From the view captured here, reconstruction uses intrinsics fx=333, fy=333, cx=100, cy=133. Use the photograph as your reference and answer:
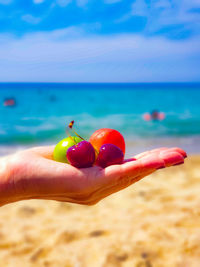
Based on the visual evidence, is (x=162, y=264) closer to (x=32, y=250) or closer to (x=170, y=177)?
(x=32, y=250)

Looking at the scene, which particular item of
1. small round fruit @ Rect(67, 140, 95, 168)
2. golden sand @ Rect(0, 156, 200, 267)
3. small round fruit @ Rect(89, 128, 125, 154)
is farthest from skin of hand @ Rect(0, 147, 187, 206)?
golden sand @ Rect(0, 156, 200, 267)

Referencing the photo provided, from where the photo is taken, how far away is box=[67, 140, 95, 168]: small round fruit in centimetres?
273

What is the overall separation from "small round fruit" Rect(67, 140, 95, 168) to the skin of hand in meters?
0.10

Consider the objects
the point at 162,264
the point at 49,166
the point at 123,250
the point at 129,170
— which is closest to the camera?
the point at 129,170

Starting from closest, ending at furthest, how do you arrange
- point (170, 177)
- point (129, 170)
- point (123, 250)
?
1. point (129, 170)
2. point (123, 250)
3. point (170, 177)

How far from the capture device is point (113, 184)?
8.48 ft

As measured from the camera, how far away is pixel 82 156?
2.73 meters

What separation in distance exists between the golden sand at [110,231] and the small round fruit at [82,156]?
1.59 m

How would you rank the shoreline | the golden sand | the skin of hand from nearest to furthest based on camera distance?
the skin of hand
the golden sand
the shoreline

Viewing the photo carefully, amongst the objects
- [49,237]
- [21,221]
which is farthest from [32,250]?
[21,221]

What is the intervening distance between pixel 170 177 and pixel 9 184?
462 cm

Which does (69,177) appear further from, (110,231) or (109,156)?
(110,231)

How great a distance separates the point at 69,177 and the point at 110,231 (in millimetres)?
2185

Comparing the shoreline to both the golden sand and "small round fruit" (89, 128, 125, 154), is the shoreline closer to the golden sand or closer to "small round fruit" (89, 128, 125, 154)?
the golden sand
